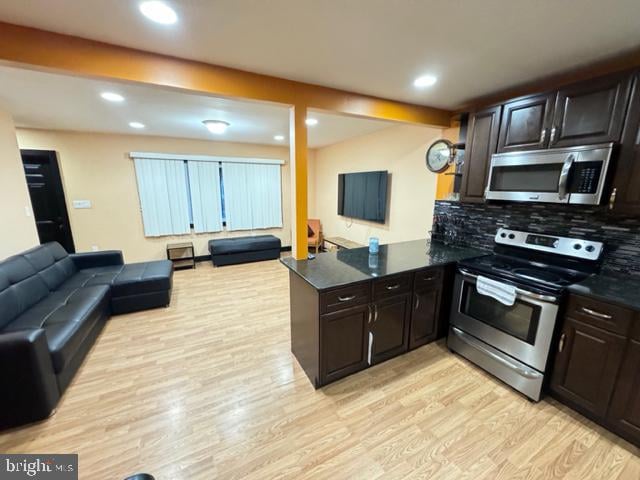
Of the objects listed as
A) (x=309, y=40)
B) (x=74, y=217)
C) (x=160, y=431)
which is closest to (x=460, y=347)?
(x=160, y=431)

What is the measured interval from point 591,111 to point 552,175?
0.45 metres

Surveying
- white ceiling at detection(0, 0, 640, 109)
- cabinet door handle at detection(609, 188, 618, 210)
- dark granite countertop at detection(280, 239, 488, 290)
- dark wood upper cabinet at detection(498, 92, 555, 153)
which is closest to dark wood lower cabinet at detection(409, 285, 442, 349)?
dark granite countertop at detection(280, 239, 488, 290)

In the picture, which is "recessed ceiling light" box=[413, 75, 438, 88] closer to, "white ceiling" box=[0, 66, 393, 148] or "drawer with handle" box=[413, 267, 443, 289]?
"white ceiling" box=[0, 66, 393, 148]

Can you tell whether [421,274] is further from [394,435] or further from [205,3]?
[205,3]

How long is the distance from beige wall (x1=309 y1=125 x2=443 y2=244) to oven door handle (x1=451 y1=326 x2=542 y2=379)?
161 centimetres

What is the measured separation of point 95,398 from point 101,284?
4.97 ft

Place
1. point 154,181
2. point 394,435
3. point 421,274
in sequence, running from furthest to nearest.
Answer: point 154,181 < point 421,274 < point 394,435

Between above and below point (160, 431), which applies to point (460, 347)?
above

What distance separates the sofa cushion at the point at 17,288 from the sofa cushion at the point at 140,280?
61 centimetres

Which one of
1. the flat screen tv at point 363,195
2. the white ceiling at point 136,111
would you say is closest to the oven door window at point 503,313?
the flat screen tv at point 363,195

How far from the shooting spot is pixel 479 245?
2.73 m

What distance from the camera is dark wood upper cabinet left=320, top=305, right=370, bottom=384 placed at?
72.6 inches

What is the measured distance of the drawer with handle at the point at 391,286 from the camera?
1.96 m

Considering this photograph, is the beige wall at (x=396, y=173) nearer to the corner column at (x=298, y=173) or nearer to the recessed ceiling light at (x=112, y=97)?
the corner column at (x=298, y=173)
